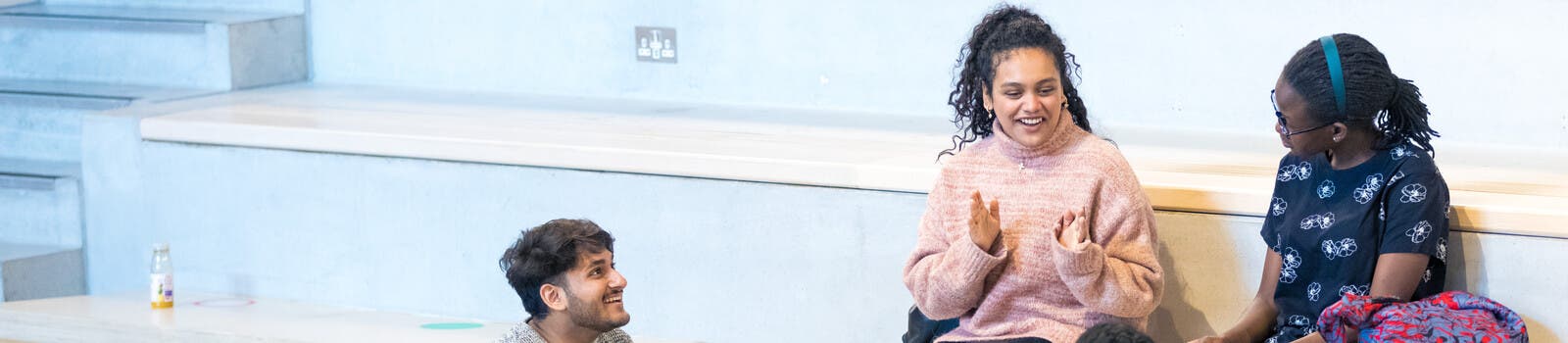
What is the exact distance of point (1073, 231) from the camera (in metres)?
2.62

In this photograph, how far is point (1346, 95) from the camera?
2607 mm

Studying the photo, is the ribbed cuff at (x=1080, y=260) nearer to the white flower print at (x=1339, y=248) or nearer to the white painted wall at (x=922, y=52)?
the white flower print at (x=1339, y=248)

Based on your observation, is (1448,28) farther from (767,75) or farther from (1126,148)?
(767,75)

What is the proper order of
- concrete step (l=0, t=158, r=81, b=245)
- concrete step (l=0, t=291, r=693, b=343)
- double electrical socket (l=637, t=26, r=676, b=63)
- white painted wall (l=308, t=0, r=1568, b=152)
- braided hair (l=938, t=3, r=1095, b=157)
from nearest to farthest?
braided hair (l=938, t=3, r=1095, b=157) < concrete step (l=0, t=291, r=693, b=343) < white painted wall (l=308, t=0, r=1568, b=152) < concrete step (l=0, t=158, r=81, b=245) < double electrical socket (l=637, t=26, r=676, b=63)

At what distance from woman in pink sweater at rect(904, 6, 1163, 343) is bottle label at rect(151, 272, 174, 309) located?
1794 millimetres

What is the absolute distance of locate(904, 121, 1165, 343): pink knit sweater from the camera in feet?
8.86

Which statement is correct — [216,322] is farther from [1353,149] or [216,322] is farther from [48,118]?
[1353,149]

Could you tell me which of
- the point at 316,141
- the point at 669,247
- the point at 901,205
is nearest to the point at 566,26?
the point at 316,141

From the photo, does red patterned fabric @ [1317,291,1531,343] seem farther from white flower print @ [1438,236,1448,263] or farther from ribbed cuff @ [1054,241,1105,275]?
ribbed cuff @ [1054,241,1105,275]

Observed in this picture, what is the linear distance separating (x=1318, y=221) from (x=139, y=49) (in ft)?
11.4

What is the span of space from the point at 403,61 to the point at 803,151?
1.92 meters

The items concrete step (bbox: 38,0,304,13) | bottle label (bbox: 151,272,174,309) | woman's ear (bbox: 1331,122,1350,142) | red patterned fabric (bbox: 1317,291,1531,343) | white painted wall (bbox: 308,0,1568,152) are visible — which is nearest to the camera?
red patterned fabric (bbox: 1317,291,1531,343)

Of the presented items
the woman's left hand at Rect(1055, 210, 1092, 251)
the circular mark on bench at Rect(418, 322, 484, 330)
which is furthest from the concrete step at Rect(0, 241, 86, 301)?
the woman's left hand at Rect(1055, 210, 1092, 251)

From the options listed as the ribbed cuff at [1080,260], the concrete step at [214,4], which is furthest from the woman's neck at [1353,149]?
the concrete step at [214,4]
